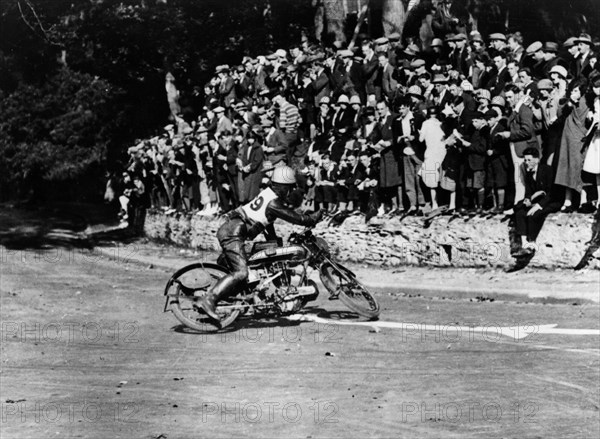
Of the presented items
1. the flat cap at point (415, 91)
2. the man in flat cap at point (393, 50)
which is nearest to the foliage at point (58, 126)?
the man in flat cap at point (393, 50)

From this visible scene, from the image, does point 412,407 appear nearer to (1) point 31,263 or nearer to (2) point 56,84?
(1) point 31,263

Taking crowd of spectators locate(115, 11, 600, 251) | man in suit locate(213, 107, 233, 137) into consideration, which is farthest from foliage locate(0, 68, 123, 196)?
man in suit locate(213, 107, 233, 137)

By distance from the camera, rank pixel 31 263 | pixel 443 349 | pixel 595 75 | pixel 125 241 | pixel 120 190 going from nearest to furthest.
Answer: pixel 443 349, pixel 595 75, pixel 31 263, pixel 125 241, pixel 120 190

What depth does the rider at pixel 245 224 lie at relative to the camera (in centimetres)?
1301

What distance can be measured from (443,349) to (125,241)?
57.8 ft

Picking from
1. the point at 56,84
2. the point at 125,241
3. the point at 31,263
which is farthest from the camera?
the point at 56,84

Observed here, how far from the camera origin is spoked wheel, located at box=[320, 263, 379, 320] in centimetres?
1345

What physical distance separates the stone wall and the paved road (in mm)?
1575

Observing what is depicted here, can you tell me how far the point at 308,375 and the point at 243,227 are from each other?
303 centimetres

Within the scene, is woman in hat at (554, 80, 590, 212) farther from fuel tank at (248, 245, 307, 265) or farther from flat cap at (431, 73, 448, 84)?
fuel tank at (248, 245, 307, 265)

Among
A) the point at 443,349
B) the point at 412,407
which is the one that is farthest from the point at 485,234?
the point at 412,407

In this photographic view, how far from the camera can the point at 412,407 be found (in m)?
9.41

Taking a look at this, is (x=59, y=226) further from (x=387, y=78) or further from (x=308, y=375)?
(x=308, y=375)

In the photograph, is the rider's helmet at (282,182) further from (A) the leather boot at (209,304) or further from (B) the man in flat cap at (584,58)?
(B) the man in flat cap at (584,58)
